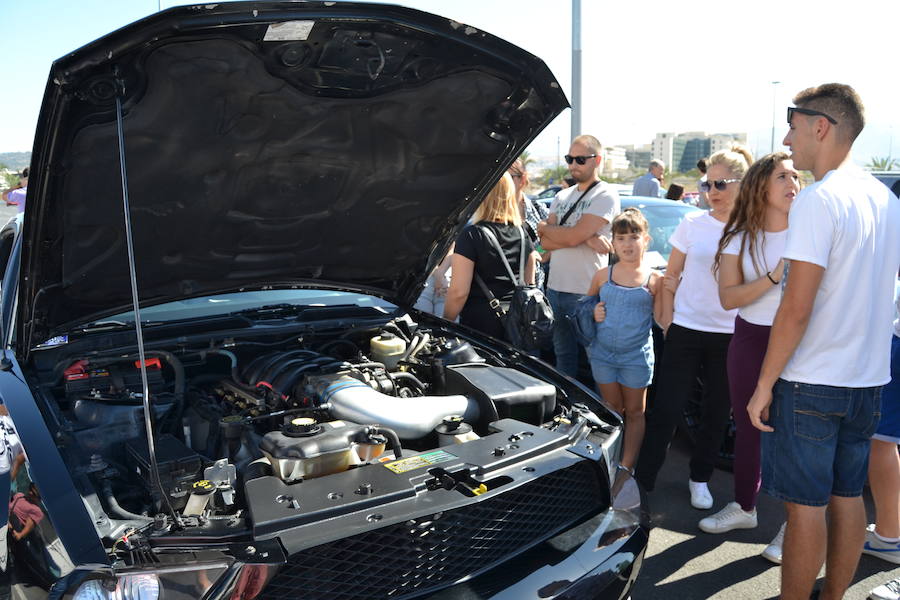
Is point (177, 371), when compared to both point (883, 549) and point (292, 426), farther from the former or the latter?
point (883, 549)

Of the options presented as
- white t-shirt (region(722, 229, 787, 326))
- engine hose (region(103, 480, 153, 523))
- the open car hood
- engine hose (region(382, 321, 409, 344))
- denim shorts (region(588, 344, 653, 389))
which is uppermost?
the open car hood

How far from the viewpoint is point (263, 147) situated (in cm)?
276

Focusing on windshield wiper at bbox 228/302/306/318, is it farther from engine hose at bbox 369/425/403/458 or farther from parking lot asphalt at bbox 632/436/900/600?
parking lot asphalt at bbox 632/436/900/600

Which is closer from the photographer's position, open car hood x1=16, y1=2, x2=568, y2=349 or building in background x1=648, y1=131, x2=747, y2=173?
open car hood x1=16, y1=2, x2=568, y2=349

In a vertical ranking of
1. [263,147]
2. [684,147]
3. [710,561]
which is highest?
[263,147]

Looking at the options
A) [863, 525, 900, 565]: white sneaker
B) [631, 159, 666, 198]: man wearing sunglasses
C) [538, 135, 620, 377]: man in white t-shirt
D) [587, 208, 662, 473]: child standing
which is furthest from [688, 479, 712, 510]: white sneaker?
[631, 159, 666, 198]: man wearing sunglasses

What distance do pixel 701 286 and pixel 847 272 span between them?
1.21m

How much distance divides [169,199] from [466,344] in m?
1.42

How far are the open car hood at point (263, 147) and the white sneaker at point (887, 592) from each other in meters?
2.41

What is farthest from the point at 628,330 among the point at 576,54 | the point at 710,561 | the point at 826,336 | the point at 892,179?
the point at 576,54

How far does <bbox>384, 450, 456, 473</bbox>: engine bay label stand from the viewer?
211cm

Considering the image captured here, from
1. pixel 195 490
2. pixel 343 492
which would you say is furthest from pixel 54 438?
pixel 343 492

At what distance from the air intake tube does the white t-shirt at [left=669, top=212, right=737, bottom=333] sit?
153 centimetres

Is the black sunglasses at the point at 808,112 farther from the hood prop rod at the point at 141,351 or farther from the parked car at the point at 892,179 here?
the parked car at the point at 892,179
